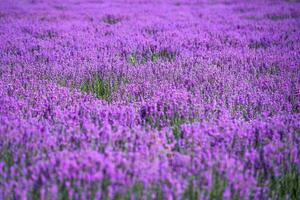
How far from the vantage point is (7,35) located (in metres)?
6.80

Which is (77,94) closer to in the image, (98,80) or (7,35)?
(98,80)

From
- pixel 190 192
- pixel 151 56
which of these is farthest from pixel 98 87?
pixel 190 192

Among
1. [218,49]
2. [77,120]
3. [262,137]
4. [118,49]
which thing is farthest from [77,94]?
[218,49]

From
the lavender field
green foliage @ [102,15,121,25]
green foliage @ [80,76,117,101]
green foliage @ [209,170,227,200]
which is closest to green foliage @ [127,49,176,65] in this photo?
the lavender field

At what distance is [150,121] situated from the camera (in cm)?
288

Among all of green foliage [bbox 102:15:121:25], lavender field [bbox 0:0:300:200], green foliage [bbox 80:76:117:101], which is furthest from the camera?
green foliage [bbox 102:15:121:25]

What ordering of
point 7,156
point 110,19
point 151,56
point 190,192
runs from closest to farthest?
point 190,192, point 7,156, point 151,56, point 110,19

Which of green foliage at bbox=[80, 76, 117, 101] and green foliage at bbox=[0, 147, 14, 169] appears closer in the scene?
green foliage at bbox=[0, 147, 14, 169]

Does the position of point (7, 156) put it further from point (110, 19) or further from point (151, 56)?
point (110, 19)

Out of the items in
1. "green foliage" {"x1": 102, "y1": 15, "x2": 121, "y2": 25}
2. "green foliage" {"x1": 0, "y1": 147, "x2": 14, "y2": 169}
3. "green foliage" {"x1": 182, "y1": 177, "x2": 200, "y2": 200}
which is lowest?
"green foliage" {"x1": 182, "y1": 177, "x2": 200, "y2": 200}

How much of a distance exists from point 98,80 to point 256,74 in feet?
6.18

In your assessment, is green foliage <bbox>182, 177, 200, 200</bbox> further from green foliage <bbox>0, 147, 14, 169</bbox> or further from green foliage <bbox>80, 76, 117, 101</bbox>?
green foliage <bbox>80, 76, 117, 101</bbox>

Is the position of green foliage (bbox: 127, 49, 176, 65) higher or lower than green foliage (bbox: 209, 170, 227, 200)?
higher

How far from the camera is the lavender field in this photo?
72.7 inches
